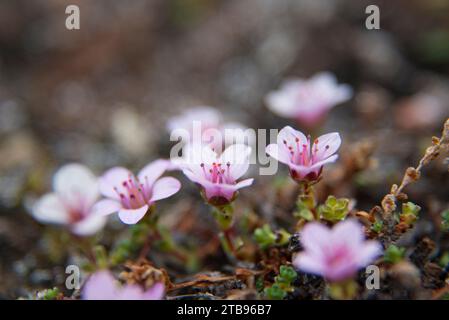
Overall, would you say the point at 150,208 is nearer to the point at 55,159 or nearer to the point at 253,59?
the point at 55,159

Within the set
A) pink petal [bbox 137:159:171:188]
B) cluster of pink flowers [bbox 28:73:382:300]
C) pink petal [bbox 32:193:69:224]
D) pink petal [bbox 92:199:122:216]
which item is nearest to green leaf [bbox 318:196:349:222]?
cluster of pink flowers [bbox 28:73:382:300]

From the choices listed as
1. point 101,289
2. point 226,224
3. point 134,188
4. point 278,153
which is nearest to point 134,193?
point 134,188

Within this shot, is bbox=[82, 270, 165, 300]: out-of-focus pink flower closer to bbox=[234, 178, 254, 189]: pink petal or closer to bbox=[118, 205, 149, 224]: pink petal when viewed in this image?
bbox=[118, 205, 149, 224]: pink petal

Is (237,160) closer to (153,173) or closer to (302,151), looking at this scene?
(302,151)

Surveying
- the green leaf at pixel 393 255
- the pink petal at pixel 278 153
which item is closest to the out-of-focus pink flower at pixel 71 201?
the pink petal at pixel 278 153

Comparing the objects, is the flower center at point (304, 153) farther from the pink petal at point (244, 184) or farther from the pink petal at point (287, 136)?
the pink petal at point (244, 184)
